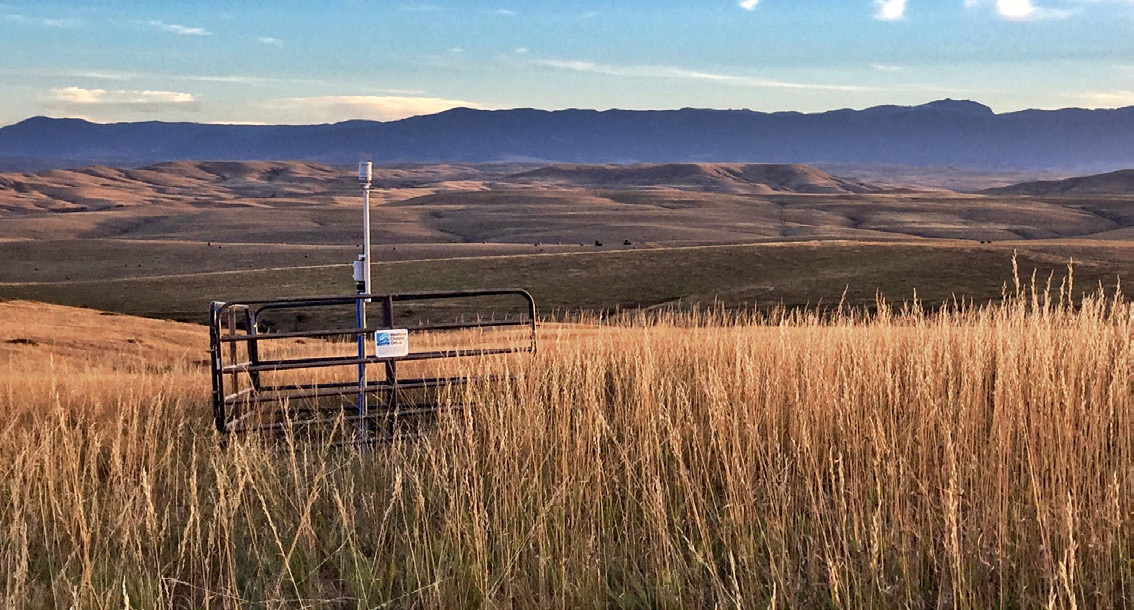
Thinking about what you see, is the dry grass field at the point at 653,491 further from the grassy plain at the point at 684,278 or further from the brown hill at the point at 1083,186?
the brown hill at the point at 1083,186

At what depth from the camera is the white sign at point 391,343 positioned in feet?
30.2

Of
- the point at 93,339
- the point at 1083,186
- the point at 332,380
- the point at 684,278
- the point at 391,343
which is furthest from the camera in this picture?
the point at 1083,186

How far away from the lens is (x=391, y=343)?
9297mm

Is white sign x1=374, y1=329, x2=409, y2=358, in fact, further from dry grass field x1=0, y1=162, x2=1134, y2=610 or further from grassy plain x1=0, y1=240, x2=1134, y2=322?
grassy plain x1=0, y1=240, x2=1134, y2=322

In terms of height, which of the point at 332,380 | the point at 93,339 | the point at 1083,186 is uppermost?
the point at 332,380

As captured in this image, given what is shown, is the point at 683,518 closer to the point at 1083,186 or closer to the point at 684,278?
the point at 684,278

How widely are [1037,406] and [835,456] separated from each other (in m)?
1.22

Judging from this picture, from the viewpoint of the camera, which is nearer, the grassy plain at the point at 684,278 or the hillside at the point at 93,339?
the hillside at the point at 93,339

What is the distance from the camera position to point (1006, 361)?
702cm

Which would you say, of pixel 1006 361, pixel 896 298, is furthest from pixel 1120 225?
pixel 1006 361

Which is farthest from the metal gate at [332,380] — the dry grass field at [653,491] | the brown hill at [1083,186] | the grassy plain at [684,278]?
the brown hill at [1083,186]

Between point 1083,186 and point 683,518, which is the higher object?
point 683,518

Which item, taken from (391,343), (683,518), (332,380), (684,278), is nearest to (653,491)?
(683,518)

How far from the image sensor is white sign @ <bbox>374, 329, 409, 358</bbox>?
9211mm
